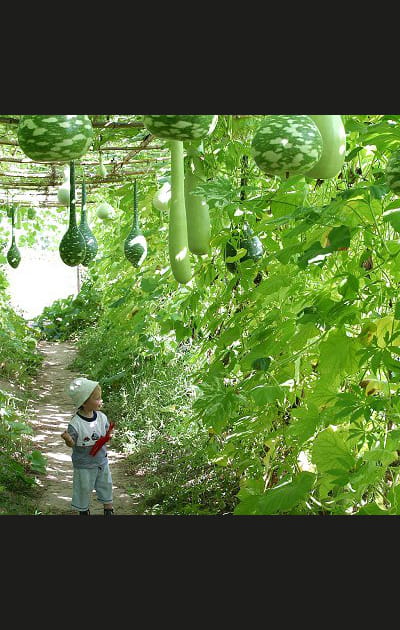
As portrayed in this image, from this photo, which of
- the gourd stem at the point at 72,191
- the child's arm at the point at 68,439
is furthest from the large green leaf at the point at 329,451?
the child's arm at the point at 68,439

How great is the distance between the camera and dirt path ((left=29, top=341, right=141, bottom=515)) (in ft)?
13.6

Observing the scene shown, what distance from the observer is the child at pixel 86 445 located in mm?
3494

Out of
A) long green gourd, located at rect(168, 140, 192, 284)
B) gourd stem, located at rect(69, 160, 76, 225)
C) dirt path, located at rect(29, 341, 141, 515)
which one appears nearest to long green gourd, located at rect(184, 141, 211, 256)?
long green gourd, located at rect(168, 140, 192, 284)

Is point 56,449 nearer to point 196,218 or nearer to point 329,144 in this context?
point 196,218

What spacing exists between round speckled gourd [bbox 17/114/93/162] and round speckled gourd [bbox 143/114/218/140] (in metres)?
0.12

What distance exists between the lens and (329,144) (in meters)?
1.48

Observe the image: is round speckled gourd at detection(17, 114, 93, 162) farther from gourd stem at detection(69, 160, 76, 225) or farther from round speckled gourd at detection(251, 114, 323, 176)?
gourd stem at detection(69, 160, 76, 225)

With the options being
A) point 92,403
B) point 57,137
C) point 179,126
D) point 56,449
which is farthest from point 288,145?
point 56,449

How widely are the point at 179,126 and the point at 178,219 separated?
56 cm

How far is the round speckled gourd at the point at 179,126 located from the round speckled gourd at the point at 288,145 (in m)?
0.23

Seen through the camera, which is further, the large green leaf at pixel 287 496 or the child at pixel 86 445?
the child at pixel 86 445

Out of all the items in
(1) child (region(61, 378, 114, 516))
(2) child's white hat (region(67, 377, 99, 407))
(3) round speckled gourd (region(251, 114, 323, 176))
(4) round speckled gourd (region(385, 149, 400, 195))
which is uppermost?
(3) round speckled gourd (region(251, 114, 323, 176))

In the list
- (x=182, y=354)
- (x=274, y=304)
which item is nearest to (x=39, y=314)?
(x=182, y=354)

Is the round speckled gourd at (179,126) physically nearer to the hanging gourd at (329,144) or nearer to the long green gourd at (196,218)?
the hanging gourd at (329,144)
